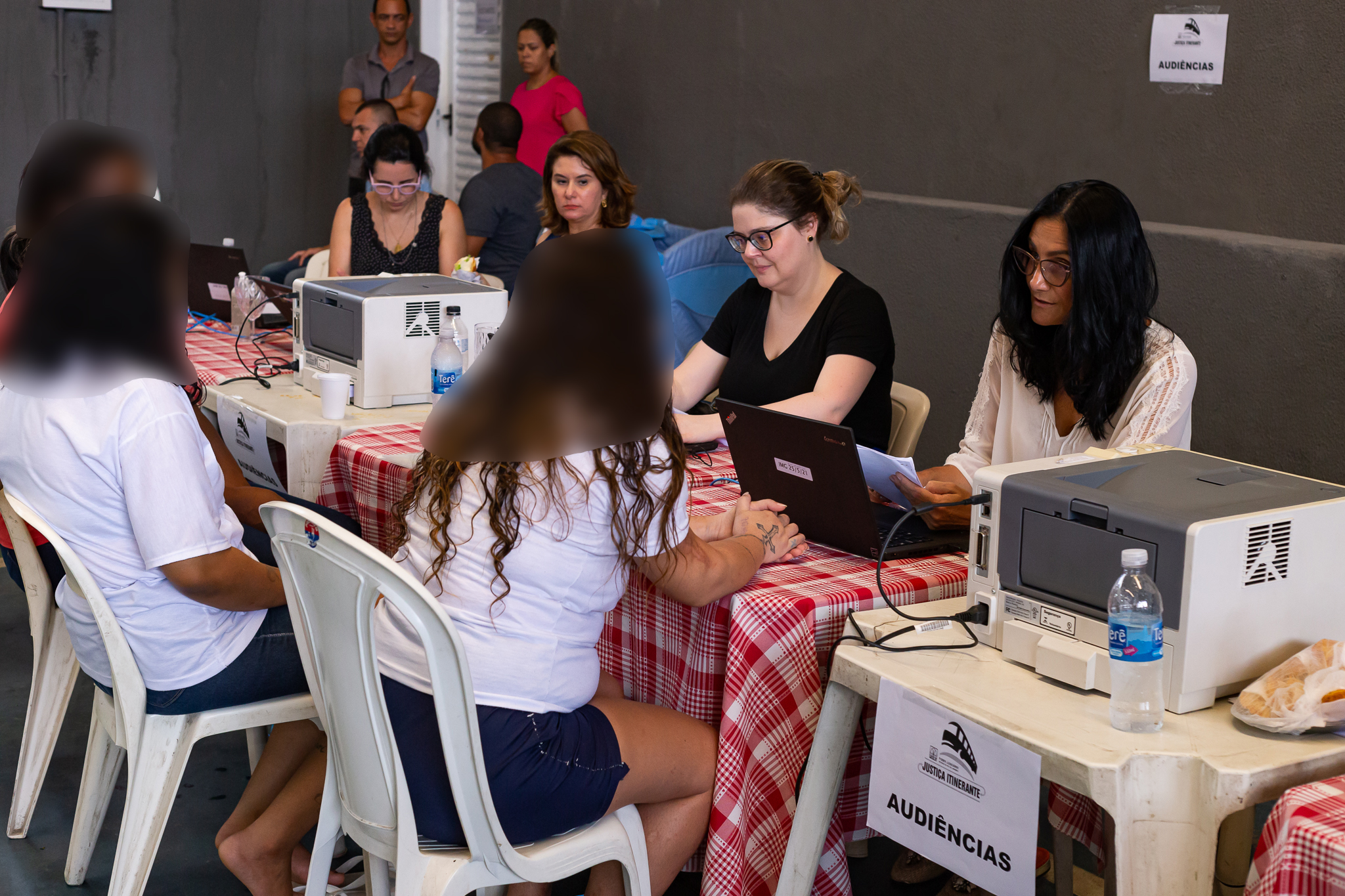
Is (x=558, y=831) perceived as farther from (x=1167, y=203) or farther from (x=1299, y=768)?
(x=1167, y=203)

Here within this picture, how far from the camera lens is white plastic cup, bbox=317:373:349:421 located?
2.88 metres

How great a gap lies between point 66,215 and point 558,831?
119 centimetres

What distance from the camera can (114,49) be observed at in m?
6.85

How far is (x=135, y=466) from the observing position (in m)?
1.82

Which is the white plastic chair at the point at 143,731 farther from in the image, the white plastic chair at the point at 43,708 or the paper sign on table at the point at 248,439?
the paper sign on table at the point at 248,439

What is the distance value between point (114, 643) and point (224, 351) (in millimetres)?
1875

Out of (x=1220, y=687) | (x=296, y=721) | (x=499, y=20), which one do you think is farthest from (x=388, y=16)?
(x=1220, y=687)

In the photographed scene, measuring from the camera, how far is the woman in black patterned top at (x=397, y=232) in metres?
4.35

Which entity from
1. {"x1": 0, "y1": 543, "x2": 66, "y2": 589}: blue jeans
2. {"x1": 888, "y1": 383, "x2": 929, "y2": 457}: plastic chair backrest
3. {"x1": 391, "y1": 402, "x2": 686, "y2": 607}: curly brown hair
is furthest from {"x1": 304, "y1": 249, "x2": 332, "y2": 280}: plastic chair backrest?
{"x1": 391, "y1": 402, "x2": 686, "y2": 607}: curly brown hair

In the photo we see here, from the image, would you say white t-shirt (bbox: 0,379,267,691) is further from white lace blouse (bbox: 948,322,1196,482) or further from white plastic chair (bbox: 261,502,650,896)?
white lace blouse (bbox: 948,322,1196,482)

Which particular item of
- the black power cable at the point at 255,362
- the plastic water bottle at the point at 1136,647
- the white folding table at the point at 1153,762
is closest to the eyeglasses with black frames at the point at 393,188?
the black power cable at the point at 255,362

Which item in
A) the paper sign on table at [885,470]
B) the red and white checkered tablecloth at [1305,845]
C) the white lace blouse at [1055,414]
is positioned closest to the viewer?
the red and white checkered tablecloth at [1305,845]

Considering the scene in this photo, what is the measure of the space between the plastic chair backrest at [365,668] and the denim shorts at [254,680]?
1.20 ft

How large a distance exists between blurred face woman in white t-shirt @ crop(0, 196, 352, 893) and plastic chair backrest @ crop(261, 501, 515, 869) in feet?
0.94
